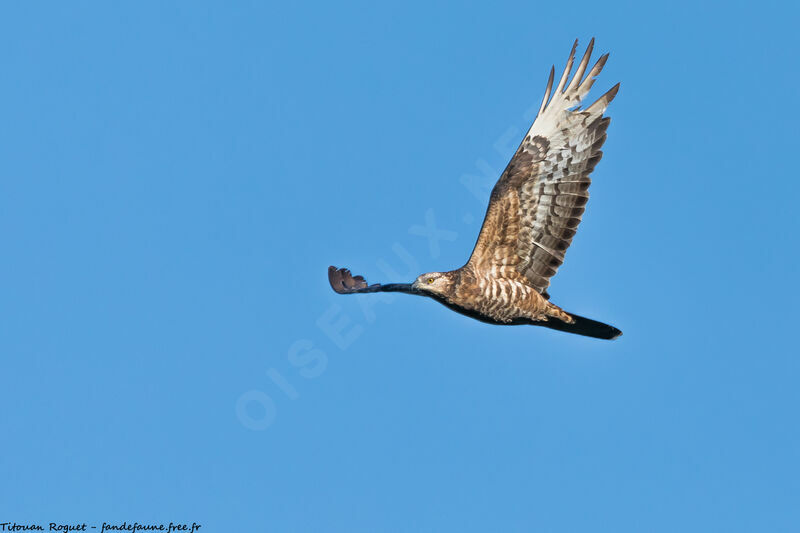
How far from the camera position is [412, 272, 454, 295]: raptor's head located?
14.4 meters

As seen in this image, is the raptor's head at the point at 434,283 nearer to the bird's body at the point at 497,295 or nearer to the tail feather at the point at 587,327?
the bird's body at the point at 497,295

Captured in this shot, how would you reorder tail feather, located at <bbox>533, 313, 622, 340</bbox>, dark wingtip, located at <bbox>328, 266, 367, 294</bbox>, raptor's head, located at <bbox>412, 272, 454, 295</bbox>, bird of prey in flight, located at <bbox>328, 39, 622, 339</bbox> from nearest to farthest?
1. raptor's head, located at <bbox>412, 272, 454, 295</bbox>
2. bird of prey in flight, located at <bbox>328, 39, 622, 339</bbox>
3. tail feather, located at <bbox>533, 313, 622, 340</bbox>
4. dark wingtip, located at <bbox>328, 266, 367, 294</bbox>

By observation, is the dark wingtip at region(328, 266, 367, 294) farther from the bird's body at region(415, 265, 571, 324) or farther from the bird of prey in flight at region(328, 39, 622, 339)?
the bird's body at region(415, 265, 571, 324)

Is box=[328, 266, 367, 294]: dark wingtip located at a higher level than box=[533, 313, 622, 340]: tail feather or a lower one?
higher

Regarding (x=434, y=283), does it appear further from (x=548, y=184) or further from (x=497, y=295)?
(x=548, y=184)

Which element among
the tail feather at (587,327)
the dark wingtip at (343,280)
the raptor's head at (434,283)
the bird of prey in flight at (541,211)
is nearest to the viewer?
the raptor's head at (434,283)

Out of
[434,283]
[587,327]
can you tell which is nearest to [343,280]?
[434,283]

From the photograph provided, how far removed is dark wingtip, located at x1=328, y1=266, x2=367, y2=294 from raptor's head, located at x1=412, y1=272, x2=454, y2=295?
91.5 inches

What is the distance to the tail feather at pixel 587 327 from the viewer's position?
15125 mm

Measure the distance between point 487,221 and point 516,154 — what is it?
1.01 m

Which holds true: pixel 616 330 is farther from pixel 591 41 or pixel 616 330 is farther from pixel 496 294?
pixel 591 41

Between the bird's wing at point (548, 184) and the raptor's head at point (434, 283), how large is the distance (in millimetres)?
534

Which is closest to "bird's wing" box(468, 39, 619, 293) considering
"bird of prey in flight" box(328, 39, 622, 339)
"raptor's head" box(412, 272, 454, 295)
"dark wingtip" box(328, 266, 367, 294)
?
"bird of prey in flight" box(328, 39, 622, 339)

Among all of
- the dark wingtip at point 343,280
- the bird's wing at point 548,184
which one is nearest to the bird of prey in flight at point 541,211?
the bird's wing at point 548,184
